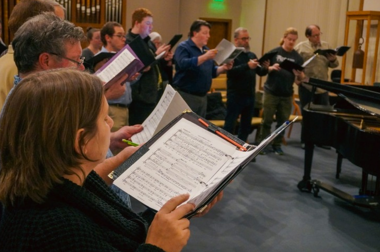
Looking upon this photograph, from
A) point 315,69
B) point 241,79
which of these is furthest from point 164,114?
point 315,69

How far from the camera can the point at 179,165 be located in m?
1.52

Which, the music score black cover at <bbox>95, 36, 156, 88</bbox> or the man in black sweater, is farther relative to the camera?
the man in black sweater

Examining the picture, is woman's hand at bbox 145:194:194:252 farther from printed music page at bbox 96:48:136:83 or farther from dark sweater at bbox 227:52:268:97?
dark sweater at bbox 227:52:268:97

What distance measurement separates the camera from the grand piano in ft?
12.5

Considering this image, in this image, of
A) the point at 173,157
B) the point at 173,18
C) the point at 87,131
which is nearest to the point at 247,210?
the point at 173,157

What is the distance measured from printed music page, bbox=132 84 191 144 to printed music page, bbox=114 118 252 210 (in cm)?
18

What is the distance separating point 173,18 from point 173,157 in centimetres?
930

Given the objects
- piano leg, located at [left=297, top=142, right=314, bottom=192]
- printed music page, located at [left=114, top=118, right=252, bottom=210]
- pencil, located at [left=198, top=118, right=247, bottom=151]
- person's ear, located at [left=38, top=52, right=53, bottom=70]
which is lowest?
piano leg, located at [left=297, top=142, right=314, bottom=192]

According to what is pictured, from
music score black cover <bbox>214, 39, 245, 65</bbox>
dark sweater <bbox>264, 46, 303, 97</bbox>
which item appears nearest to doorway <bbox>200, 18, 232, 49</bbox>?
dark sweater <bbox>264, 46, 303, 97</bbox>

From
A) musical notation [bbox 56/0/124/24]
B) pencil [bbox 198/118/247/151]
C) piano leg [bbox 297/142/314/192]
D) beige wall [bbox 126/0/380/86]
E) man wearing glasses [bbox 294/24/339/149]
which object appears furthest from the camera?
beige wall [bbox 126/0/380/86]

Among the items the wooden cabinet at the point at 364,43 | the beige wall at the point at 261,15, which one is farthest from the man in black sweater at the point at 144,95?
the beige wall at the point at 261,15

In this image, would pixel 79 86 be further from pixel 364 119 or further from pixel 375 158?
pixel 364 119

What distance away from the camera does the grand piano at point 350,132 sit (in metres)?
3.81

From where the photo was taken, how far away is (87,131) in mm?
1169
